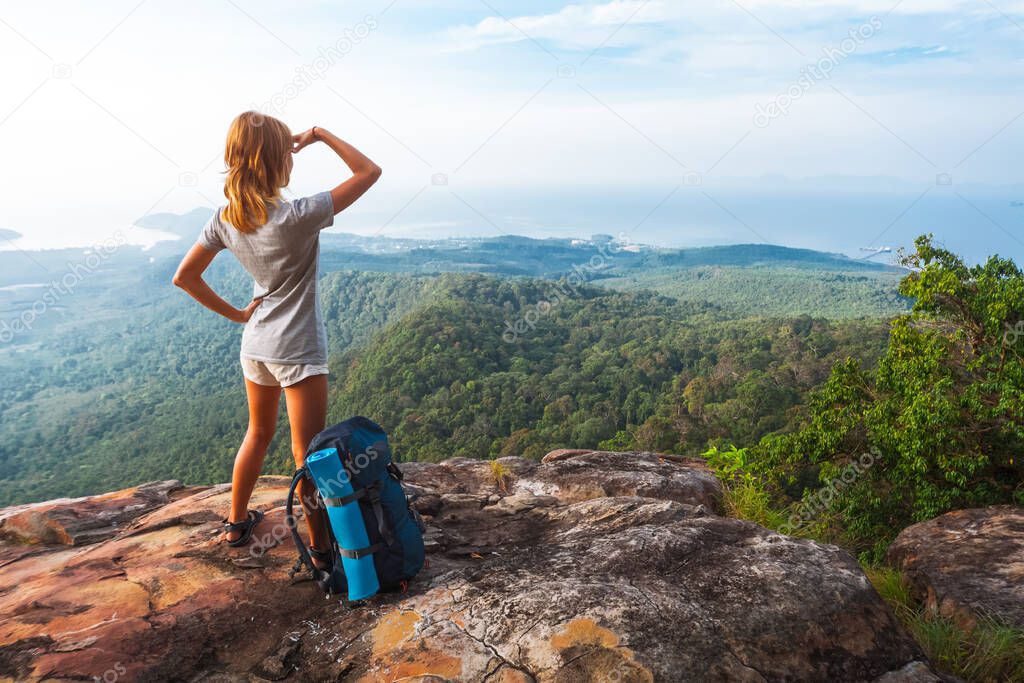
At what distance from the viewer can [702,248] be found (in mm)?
106500

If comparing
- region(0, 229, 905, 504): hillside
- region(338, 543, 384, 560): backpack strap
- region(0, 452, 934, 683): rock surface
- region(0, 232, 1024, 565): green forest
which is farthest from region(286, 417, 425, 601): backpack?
region(0, 229, 905, 504): hillside

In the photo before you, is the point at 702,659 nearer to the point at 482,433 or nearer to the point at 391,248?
the point at 482,433

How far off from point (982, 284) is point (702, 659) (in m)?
7.54

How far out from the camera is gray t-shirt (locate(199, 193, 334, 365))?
2840 mm

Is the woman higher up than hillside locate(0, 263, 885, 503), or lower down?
higher up

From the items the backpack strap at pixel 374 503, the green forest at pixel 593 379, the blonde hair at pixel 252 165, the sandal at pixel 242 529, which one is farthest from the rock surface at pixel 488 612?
the green forest at pixel 593 379

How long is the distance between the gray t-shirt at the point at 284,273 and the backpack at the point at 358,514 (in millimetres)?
416

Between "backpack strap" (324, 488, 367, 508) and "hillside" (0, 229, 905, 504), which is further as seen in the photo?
"hillside" (0, 229, 905, 504)

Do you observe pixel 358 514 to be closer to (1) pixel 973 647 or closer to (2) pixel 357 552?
(2) pixel 357 552

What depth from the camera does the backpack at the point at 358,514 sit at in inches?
114

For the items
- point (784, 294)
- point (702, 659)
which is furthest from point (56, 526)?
point (784, 294)

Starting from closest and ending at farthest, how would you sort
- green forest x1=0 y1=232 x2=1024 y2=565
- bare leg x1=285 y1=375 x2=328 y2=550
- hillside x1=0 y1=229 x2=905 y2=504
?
bare leg x1=285 y1=375 x2=328 y2=550 → green forest x1=0 y1=232 x2=1024 y2=565 → hillside x1=0 y1=229 x2=905 y2=504

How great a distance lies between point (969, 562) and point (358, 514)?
12.8 ft

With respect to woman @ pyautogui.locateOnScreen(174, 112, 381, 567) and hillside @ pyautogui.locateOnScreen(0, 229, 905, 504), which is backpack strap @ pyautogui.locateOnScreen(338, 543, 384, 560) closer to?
woman @ pyautogui.locateOnScreen(174, 112, 381, 567)
